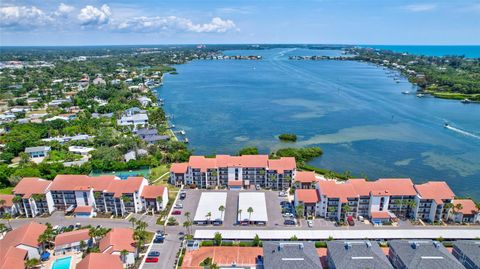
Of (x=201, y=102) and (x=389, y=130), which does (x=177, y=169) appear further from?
(x=201, y=102)

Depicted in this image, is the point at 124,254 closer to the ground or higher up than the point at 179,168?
closer to the ground

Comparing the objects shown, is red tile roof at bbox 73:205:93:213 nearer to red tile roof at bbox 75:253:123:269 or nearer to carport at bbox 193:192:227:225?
red tile roof at bbox 75:253:123:269

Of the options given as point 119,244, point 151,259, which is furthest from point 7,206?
point 151,259

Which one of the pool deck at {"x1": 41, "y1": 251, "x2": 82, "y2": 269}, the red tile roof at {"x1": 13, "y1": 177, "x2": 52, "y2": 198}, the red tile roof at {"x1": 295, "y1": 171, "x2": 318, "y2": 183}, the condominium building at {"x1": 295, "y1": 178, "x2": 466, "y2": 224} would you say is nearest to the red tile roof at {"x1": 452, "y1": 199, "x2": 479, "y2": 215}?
the condominium building at {"x1": 295, "y1": 178, "x2": 466, "y2": 224}

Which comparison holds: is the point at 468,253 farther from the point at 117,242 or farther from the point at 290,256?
the point at 117,242

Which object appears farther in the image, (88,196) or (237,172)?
(237,172)

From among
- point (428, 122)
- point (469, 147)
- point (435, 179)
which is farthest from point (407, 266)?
point (428, 122)
